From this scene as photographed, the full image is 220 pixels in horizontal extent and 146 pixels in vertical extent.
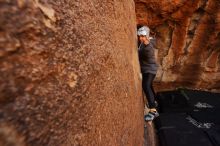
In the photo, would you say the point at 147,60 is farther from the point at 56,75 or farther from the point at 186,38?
the point at 56,75

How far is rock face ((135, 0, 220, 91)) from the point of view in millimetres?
3236

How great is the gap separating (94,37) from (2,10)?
0.41 meters

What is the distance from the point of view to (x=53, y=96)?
0.62 metres

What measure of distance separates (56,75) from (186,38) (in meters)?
3.16

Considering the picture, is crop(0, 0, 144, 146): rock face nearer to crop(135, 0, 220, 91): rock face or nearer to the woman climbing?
the woman climbing

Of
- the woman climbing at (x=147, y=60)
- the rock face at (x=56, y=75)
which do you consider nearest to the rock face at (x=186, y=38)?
the woman climbing at (x=147, y=60)

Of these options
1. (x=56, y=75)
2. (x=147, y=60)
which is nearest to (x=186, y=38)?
(x=147, y=60)

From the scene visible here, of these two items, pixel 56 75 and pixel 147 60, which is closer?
pixel 56 75

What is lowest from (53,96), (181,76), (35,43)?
(181,76)

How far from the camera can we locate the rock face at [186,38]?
10.6ft

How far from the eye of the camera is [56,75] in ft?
2.12

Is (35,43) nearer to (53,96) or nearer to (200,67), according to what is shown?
(53,96)

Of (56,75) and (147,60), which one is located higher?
(56,75)

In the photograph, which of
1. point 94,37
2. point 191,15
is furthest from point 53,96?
point 191,15
